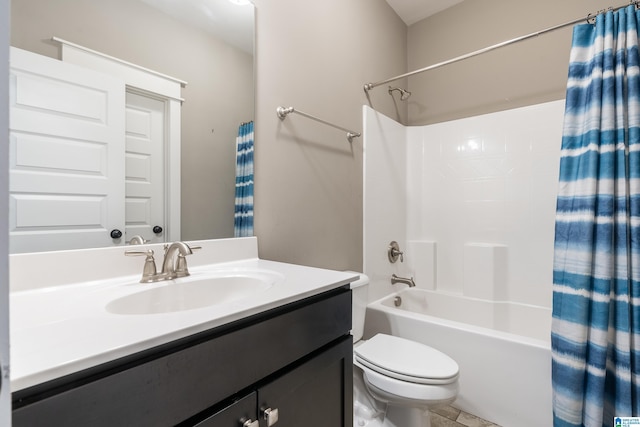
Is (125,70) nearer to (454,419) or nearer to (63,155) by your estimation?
(63,155)

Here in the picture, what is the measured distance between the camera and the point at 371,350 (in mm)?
1349

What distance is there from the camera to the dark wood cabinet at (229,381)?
427 millimetres

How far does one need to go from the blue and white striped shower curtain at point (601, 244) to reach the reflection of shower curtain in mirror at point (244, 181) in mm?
1339

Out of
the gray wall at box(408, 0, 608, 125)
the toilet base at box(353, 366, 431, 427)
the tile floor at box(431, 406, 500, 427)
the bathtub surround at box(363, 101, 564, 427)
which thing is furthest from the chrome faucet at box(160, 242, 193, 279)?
the gray wall at box(408, 0, 608, 125)

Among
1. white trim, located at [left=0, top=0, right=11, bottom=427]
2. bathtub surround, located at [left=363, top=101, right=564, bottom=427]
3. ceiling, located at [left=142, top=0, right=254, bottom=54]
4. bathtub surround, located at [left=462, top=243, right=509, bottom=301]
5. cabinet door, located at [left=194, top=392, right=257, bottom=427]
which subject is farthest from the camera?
bathtub surround, located at [left=462, top=243, right=509, bottom=301]

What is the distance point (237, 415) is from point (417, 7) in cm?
277

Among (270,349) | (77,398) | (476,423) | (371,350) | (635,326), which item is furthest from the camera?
(476,423)

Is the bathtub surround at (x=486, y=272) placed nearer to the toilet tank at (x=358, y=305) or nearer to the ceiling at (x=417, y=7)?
the toilet tank at (x=358, y=305)

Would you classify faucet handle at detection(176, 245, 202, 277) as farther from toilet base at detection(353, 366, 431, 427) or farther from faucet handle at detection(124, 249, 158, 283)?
toilet base at detection(353, 366, 431, 427)

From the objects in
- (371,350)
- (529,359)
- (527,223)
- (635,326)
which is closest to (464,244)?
(527,223)

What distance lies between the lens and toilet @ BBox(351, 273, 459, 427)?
1143mm

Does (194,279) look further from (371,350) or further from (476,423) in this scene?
(476,423)

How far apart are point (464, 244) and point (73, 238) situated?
7.35 feet

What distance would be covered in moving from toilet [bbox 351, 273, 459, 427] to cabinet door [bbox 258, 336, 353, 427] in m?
0.30
